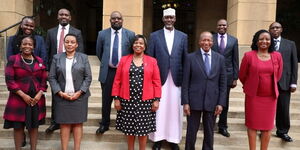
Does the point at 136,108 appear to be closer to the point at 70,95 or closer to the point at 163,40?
the point at 70,95

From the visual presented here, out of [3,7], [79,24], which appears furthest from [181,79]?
[79,24]

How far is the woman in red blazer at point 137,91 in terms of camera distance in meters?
4.14

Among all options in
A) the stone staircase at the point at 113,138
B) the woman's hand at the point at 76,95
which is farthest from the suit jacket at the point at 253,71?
the woman's hand at the point at 76,95

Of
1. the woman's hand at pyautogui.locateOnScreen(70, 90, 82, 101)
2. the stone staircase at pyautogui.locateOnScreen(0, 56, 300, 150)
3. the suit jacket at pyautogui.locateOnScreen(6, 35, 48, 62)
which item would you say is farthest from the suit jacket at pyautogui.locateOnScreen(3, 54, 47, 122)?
the stone staircase at pyautogui.locateOnScreen(0, 56, 300, 150)

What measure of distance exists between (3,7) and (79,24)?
6.42 m

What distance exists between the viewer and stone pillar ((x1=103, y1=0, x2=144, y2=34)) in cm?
783

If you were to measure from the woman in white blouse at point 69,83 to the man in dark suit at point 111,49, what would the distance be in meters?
0.70

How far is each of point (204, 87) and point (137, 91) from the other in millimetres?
937

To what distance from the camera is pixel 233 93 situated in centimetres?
673

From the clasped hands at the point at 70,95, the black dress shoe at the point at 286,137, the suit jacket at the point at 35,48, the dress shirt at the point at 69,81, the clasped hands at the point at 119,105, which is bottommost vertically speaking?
the black dress shoe at the point at 286,137

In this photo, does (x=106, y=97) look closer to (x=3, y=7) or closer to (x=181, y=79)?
(x=181, y=79)

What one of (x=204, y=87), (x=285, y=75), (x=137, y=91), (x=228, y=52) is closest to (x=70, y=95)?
(x=137, y=91)

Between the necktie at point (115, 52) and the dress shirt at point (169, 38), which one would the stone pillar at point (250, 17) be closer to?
the dress shirt at point (169, 38)

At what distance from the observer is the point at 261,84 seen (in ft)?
13.7
